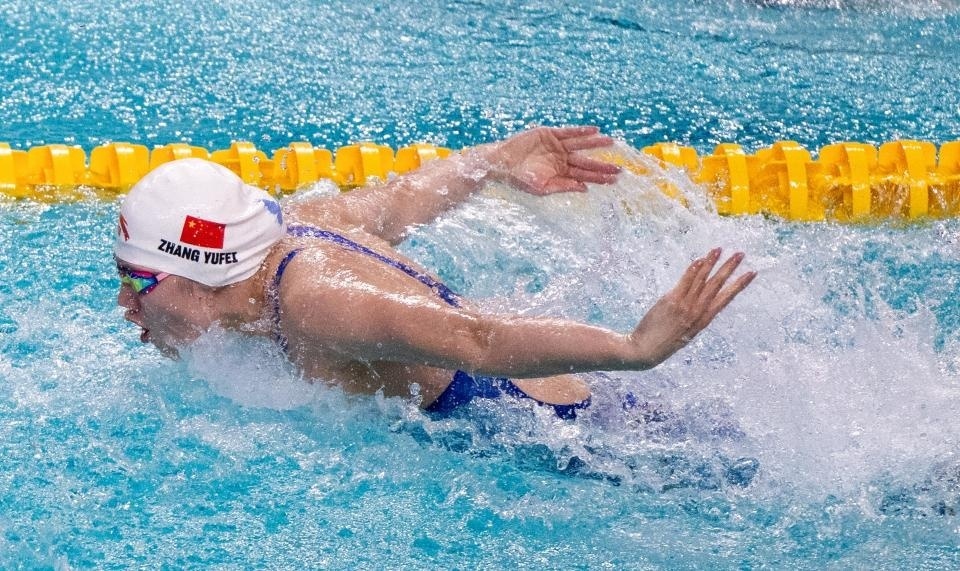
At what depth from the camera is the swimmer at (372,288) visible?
83.6 inches

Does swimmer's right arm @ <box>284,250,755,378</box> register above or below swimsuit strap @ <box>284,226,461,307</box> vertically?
above

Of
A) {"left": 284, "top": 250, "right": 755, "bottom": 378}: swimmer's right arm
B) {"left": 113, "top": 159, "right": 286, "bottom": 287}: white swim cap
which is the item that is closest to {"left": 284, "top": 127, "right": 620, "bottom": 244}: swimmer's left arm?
{"left": 113, "top": 159, "right": 286, "bottom": 287}: white swim cap

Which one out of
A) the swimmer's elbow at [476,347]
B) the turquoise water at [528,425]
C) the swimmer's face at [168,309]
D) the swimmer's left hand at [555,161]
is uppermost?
the swimmer's left hand at [555,161]

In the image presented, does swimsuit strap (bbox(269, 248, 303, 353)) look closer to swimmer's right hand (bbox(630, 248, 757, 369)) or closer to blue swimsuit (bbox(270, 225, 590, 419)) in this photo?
blue swimsuit (bbox(270, 225, 590, 419))

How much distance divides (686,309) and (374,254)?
2.68 feet

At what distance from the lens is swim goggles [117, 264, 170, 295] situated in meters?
2.48

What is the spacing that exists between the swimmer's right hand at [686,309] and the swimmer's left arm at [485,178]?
3.00 feet

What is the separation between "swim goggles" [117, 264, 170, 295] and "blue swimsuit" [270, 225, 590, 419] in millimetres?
305

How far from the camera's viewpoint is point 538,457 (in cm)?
274

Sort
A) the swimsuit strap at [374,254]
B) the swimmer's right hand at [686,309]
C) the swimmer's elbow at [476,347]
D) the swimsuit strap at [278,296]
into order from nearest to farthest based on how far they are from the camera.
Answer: the swimmer's right hand at [686,309], the swimmer's elbow at [476,347], the swimsuit strap at [278,296], the swimsuit strap at [374,254]

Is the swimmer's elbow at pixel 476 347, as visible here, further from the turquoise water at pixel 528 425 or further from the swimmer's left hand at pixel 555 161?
the swimmer's left hand at pixel 555 161

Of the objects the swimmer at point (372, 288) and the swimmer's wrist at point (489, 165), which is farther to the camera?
the swimmer's wrist at point (489, 165)

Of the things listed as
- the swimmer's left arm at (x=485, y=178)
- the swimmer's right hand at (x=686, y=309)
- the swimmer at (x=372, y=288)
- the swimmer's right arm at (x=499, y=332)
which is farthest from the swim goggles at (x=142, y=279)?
the swimmer's right hand at (x=686, y=309)

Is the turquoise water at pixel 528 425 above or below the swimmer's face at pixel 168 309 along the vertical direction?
below
